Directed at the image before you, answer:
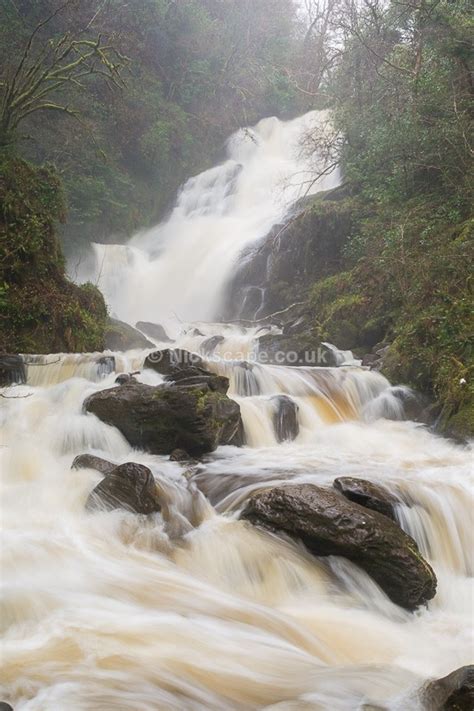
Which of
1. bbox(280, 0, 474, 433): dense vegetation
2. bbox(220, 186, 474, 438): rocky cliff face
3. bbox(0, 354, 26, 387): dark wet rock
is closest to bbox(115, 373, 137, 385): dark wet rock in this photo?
bbox(0, 354, 26, 387): dark wet rock

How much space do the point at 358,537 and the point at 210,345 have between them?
9.15 metres

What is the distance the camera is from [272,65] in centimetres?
2861

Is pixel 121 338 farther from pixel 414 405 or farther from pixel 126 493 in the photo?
pixel 126 493

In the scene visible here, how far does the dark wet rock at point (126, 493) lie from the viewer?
4230 millimetres

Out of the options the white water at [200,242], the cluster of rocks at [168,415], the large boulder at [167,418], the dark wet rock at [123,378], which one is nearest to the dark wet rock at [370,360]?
the cluster of rocks at [168,415]

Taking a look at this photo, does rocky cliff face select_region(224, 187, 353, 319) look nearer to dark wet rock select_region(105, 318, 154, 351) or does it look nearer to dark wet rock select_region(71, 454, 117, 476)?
dark wet rock select_region(105, 318, 154, 351)

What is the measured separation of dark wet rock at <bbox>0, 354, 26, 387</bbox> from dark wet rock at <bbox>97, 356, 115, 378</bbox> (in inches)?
45.8

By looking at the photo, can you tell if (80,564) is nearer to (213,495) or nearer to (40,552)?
(40,552)

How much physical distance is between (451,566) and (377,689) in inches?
83.9

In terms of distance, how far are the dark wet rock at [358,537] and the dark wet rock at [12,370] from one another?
16.7 feet

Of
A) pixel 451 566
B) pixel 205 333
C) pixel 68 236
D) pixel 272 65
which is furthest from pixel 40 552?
pixel 272 65

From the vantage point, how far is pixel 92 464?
5031 mm

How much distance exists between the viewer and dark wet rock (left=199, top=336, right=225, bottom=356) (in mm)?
12291

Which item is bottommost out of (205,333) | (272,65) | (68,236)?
(205,333)
